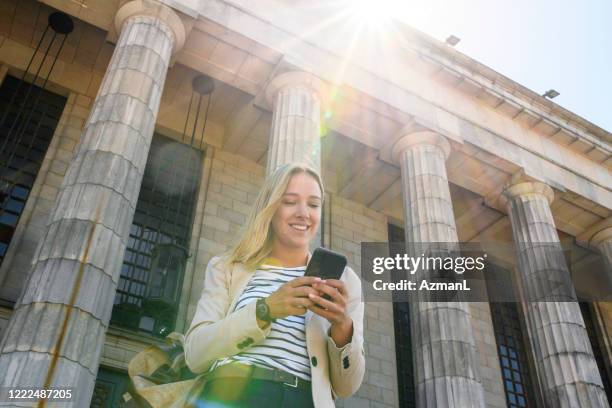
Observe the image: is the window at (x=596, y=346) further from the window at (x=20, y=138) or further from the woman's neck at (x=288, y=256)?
the woman's neck at (x=288, y=256)

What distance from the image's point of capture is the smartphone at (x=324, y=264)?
2729 millimetres

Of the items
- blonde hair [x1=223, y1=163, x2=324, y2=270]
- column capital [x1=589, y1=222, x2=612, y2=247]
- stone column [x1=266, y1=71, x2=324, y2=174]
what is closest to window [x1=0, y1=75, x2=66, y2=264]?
stone column [x1=266, y1=71, x2=324, y2=174]

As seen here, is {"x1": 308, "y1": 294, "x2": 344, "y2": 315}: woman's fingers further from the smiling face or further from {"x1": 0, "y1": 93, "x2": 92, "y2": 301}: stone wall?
{"x1": 0, "y1": 93, "x2": 92, "y2": 301}: stone wall

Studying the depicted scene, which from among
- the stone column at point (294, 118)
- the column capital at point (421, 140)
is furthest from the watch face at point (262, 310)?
the column capital at point (421, 140)

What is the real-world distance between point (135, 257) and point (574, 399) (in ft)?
39.3

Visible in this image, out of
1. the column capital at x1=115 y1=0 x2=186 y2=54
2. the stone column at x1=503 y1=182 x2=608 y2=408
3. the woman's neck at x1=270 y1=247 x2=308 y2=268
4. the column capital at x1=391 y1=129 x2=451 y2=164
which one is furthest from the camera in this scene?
the column capital at x1=391 y1=129 x2=451 y2=164

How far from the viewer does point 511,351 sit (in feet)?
70.6

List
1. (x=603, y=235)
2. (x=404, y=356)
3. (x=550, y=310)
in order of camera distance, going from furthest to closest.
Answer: (x=603, y=235), (x=404, y=356), (x=550, y=310)

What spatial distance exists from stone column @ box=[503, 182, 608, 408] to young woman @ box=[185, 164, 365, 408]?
44.4 feet

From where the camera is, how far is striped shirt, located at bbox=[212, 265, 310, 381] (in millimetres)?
2789

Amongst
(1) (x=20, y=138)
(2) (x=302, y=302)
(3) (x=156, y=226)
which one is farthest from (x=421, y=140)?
(2) (x=302, y=302)

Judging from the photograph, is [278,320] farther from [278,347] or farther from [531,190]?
[531,190]

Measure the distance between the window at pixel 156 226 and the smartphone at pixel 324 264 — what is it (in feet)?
40.8

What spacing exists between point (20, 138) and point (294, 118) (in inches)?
307
